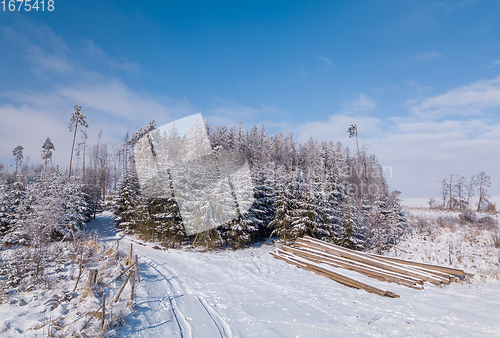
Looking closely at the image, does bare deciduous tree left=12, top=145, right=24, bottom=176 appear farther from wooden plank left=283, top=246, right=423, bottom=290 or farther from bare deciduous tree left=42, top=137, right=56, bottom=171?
wooden plank left=283, top=246, right=423, bottom=290

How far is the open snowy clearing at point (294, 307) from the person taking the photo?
6.99 metres

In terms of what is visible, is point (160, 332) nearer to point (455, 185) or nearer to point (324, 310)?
point (324, 310)

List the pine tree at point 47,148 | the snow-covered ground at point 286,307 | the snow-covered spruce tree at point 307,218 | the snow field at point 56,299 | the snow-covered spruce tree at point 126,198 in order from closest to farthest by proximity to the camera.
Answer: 1. the snow field at point 56,299
2. the snow-covered ground at point 286,307
3. the snow-covered spruce tree at point 307,218
4. the snow-covered spruce tree at point 126,198
5. the pine tree at point 47,148

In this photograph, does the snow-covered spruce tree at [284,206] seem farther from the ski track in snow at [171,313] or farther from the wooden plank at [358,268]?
the ski track in snow at [171,313]

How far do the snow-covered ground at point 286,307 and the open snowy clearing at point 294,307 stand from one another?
0.03 metres

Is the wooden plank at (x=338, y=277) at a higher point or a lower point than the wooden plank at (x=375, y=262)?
lower

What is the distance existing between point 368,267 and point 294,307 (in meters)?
6.18

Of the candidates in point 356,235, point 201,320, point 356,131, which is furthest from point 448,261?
point 356,131

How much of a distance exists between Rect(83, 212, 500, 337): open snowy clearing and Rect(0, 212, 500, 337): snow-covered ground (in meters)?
0.03

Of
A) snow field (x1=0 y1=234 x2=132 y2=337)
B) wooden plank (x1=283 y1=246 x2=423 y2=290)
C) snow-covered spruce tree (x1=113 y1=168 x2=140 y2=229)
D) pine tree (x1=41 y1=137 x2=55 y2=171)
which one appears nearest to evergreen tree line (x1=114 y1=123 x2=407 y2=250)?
snow-covered spruce tree (x1=113 y1=168 x2=140 y2=229)

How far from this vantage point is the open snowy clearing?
22.9 feet

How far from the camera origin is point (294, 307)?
29.5 ft

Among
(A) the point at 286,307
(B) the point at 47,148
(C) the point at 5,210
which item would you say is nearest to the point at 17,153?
(B) the point at 47,148

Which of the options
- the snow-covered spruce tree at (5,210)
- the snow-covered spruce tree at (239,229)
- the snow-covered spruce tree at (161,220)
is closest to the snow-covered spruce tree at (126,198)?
the snow-covered spruce tree at (161,220)
